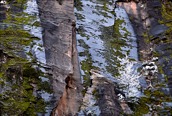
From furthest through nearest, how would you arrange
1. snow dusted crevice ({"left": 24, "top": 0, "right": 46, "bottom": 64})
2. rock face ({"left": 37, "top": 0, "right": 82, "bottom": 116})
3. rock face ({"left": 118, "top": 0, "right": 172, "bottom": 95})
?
rock face ({"left": 118, "top": 0, "right": 172, "bottom": 95})
snow dusted crevice ({"left": 24, "top": 0, "right": 46, "bottom": 64})
rock face ({"left": 37, "top": 0, "right": 82, "bottom": 116})

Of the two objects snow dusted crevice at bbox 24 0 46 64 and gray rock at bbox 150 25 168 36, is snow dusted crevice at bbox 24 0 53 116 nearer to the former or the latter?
snow dusted crevice at bbox 24 0 46 64

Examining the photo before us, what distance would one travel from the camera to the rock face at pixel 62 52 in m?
3.49

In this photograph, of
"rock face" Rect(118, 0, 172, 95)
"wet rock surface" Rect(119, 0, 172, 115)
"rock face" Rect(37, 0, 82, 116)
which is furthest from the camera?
"rock face" Rect(118, 0, 172, 95)

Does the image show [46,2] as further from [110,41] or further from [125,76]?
[125,76]

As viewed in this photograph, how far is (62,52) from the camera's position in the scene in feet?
12.8

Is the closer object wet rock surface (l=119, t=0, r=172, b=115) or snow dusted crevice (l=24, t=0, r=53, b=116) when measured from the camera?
snow dusted crevice (l=24, t=0, r=53, b=116)

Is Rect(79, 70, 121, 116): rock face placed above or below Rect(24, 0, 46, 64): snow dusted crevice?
below

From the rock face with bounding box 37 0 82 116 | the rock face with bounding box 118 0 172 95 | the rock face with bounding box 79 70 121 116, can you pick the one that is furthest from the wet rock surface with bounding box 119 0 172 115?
the rock face with bounding box 37 0 82 116

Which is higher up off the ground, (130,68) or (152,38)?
(152,38)

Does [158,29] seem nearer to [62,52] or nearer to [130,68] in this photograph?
[130,68]

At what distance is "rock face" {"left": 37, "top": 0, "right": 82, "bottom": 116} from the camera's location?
3494 mm

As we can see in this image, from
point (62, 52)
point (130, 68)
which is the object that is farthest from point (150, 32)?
point (62, 52)

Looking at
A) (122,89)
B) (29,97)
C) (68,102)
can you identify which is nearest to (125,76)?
(122,89)

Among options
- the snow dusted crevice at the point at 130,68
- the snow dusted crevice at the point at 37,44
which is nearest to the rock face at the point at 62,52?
the snow dusted crevice at the point at 37,44
